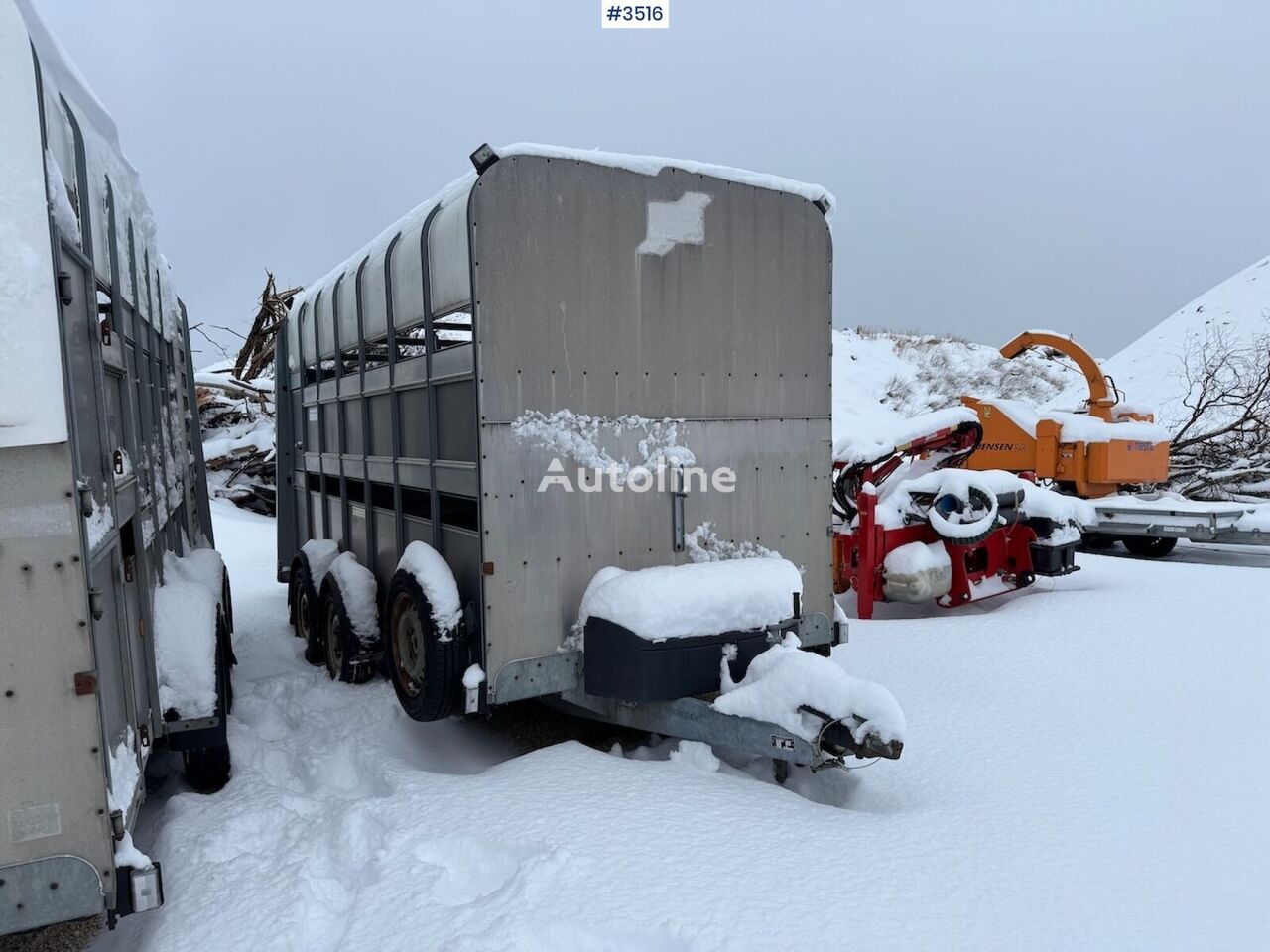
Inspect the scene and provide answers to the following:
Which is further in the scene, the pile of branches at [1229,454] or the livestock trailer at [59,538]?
the pile of branches at [1229,454]

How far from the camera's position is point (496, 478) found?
11.9 ft

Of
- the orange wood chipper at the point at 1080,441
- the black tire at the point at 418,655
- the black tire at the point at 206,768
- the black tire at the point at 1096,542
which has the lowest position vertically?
the black tire at the point at 1096,542

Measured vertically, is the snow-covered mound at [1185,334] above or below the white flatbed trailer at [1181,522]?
above

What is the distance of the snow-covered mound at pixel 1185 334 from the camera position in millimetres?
22672

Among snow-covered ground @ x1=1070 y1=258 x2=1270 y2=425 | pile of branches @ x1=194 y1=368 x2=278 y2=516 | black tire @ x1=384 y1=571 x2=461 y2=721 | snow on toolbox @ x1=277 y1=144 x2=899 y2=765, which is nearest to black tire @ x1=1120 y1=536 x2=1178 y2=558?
snow on toolbox @ x1=277 y1=144 x2=899 y2=765

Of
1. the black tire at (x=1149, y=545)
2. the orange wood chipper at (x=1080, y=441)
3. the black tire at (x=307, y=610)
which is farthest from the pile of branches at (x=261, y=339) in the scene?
the black tire at (x=1149, y=545)

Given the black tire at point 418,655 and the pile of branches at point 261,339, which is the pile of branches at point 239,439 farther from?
the black tire at point 418,655

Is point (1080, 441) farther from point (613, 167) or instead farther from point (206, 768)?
point (206, 768)

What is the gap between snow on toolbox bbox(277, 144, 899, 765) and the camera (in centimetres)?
361

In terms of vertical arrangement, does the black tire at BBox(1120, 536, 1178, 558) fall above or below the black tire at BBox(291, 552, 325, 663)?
below

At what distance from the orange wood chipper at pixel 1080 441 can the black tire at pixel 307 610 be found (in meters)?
7.68

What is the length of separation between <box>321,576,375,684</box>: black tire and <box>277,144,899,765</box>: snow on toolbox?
529 mm

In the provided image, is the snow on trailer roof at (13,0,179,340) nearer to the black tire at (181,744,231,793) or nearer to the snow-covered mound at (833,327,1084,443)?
the black tire at (181,744,231,793)

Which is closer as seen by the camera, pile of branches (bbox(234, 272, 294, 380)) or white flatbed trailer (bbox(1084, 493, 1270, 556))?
white flatbed trailer (bbox(1084, 493, 1270, 556))
